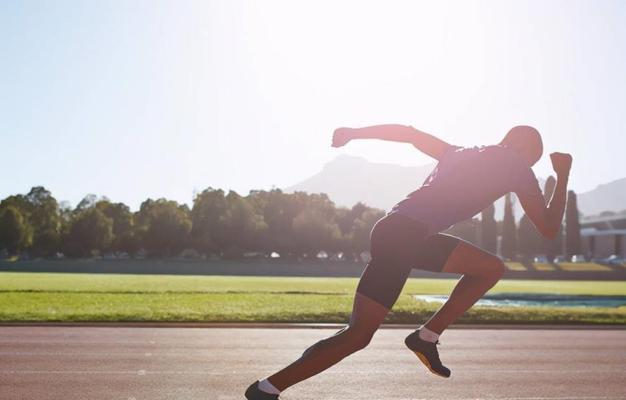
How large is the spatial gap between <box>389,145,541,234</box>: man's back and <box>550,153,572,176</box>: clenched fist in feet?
1.03

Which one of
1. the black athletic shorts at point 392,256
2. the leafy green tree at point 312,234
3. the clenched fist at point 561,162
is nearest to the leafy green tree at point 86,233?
the leafy green tree at point 312,234

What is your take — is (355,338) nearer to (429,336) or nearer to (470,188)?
(429,336)

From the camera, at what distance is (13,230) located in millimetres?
84875

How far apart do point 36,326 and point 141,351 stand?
5279mm

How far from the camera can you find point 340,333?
4.32m

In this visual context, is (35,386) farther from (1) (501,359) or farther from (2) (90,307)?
(2) (90,307)

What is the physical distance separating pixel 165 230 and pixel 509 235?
147ft

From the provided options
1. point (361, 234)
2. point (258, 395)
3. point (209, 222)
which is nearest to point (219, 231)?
point (209, 222)

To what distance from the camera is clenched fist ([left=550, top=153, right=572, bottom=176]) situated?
449 centimetres

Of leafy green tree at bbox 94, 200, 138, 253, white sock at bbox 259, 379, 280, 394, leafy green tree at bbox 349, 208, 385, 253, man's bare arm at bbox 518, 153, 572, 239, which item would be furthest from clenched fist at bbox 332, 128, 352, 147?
leafy green tree at bbox 94, 200, 138, 253

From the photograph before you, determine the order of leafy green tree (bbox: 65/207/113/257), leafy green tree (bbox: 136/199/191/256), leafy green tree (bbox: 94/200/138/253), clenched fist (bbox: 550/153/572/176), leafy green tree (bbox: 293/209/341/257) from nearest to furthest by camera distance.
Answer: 1. clenched fist (bbox: 550/153/572/176)
2. leafy green tree (bbox: 65/207/113/257)
3. leafy green tree (bbox: 136/199/191/256)
4. leafy green tree (bbox: 293/209/341/257)
5. leafy green tree (bbox: 94/200/138/253)

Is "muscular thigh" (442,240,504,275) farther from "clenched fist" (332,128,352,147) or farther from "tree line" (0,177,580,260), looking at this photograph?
"tree line" (0,177,580,260)

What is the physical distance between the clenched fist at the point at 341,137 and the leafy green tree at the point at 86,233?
88812 millimetres

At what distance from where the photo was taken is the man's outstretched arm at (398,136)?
14.6 feet
